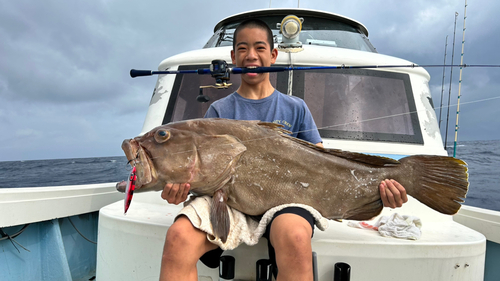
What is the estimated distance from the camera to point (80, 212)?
3.59 meters

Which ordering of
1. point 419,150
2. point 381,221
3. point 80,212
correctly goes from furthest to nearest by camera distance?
point 80,212
point 419,150
point 381,221

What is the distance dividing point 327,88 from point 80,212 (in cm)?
321

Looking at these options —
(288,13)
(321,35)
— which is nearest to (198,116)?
(288,13)

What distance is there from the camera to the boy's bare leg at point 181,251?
5.19ft

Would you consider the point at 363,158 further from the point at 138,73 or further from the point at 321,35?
the point at 321,35

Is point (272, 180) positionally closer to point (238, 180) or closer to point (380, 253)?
point (238, 180)

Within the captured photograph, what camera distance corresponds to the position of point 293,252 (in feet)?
5.13

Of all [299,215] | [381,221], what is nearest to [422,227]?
[381,221]

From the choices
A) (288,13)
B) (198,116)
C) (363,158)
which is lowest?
(363,158)

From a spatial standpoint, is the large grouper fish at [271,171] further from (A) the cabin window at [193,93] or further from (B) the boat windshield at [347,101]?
(A) the cabin window at [193,93]

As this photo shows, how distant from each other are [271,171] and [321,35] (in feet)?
9.86

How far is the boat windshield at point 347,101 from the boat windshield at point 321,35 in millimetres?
957

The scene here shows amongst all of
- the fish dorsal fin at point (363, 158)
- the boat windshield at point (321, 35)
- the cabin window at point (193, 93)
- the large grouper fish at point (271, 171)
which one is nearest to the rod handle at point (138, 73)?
the cabin window at point (193, 93)

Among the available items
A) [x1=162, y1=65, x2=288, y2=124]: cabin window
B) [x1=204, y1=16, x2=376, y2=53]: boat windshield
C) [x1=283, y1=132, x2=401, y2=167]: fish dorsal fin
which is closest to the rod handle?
[x1=162, y1=65, x2=288, y2=124]: cabin window
